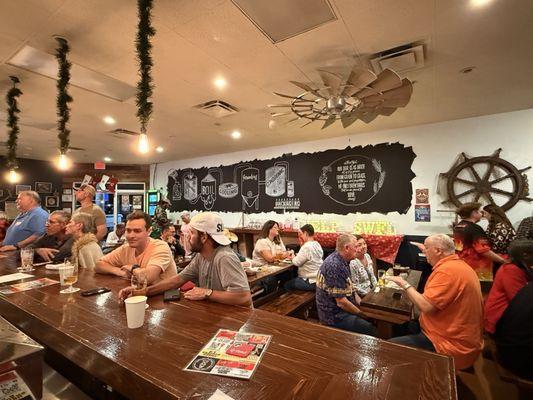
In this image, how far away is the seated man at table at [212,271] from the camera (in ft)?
5.69

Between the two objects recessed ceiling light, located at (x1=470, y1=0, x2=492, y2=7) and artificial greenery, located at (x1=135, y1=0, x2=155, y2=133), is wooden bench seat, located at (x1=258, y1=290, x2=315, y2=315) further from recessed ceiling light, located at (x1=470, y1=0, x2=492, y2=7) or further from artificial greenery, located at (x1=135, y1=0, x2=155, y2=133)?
recessed ceiling light, located at (x1=470, y1=0, x2=492, y2=7)

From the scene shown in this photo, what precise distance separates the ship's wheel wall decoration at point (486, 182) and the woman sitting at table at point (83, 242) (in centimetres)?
533

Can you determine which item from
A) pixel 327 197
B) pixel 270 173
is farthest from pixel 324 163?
pixel 270 173

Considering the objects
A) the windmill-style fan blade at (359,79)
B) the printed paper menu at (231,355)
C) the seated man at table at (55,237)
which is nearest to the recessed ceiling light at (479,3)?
the windmill-style fan blade at (359,79)

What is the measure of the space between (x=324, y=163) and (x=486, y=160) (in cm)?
284

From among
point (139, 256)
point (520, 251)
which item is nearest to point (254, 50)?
point (139, 256)

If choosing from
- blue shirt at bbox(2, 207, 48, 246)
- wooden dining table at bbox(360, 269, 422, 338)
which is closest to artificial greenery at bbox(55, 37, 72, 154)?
blue shirt at bbox(2, 207, 48, 246)

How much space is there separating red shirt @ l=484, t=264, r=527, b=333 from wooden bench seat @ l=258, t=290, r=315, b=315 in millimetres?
1888

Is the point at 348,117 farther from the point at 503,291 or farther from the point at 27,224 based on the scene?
the point at 27,224

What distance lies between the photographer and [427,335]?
89.1 inches

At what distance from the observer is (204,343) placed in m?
1.16

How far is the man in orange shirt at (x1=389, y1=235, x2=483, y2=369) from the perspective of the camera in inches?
81.4

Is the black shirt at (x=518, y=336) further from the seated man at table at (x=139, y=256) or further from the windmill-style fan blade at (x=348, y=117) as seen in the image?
the seated man at table at (x=139, y=256)

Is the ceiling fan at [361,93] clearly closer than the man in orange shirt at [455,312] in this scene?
No
